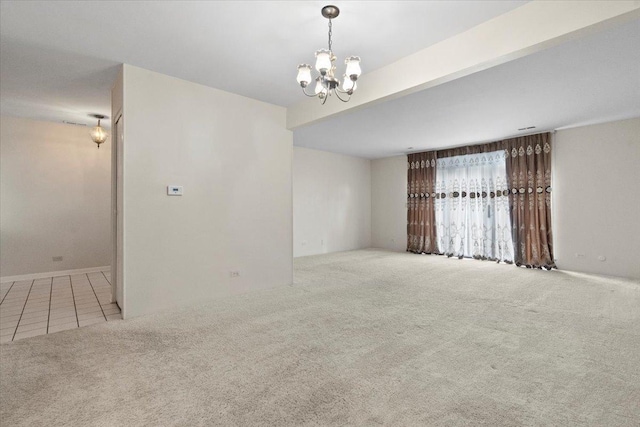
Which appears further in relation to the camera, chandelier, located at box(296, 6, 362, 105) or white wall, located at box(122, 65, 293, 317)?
white wall, located at box(122, 65, 293, 317)

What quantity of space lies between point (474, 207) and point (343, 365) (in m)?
5.94

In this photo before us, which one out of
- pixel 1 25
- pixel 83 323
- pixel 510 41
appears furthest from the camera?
pixel 83 323

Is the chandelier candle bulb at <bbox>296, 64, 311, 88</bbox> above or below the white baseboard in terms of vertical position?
above

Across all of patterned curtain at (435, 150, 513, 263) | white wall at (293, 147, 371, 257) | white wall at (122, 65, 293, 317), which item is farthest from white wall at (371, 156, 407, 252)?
white wall at (122, 65, 293, 317)

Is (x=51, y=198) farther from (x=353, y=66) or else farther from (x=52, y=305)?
(x=353, y=66)

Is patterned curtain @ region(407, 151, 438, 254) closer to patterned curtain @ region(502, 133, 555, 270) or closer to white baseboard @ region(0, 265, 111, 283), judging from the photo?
patterned curtain @ region(502, 133, 555, 270)

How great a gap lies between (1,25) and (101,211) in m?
3.77

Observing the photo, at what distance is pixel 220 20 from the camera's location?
246cm

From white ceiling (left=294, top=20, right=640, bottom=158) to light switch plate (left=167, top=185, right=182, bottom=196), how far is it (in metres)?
2.69

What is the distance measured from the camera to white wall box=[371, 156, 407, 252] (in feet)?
27.8

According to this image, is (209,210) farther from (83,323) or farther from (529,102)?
(529,102)

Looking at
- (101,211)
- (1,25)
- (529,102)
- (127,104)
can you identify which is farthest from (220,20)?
(101,211)

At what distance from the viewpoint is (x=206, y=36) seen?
269 cm

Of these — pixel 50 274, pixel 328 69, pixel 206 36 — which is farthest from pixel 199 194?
pixel 50 274
